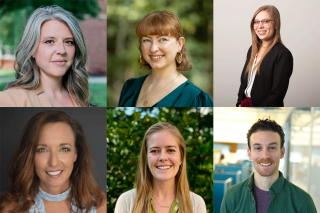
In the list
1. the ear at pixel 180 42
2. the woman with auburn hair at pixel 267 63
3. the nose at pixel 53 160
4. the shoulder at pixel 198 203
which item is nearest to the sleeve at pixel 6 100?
the nose at pixel 53 160

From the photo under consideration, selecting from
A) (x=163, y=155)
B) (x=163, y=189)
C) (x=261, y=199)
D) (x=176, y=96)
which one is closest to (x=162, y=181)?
(x=163, y=189)

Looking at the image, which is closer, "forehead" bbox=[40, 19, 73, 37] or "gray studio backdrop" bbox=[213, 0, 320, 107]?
"forehead" bbox=[40, 19, 73, 37]

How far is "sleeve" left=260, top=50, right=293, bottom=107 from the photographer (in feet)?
12.5

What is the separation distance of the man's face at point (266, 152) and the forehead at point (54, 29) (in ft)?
6.45

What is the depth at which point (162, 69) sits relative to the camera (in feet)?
12.5

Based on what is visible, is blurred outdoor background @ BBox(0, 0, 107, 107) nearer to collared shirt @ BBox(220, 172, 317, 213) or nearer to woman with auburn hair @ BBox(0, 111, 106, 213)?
woman with auburn hair @ BBox(0, 111, 106, 213)

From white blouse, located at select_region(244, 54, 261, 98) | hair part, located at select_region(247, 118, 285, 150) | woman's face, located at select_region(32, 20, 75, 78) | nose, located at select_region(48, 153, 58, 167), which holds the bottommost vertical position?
nose, located at select_region(48, 153, 58, 167)

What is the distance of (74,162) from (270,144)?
1809mm

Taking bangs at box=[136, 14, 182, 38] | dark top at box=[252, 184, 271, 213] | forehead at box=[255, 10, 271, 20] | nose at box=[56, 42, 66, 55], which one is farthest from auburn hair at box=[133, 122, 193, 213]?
forehead at box=[255, 10, 271, 20]

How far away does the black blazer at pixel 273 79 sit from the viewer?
381 cm

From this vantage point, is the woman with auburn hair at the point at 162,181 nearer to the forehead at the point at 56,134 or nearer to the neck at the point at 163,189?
the neck at the point at 163,189

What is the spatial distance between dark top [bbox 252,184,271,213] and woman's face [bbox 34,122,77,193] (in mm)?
1710

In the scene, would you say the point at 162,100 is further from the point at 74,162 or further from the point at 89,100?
the point at 74,162

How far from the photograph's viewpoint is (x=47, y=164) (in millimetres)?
3746
